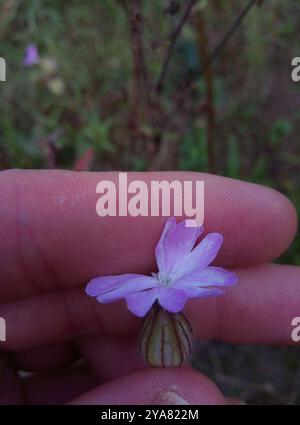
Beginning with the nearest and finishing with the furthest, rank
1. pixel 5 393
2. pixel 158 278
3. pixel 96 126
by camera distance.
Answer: pixel 158 278 → pixel 5 393 → pixel 96 126

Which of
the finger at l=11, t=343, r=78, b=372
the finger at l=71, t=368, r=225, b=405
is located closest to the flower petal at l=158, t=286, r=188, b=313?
the finger at l=71, t=368, r=225, b=405

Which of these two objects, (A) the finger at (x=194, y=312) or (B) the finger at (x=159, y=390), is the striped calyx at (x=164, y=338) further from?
(A) the finger at (x=194, y=312)

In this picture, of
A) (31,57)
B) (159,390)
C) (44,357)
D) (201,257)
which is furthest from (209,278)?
(31,57)

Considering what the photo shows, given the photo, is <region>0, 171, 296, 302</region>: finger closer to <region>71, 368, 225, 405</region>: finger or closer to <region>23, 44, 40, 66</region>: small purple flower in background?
<region>71, 368, 225, 405</region>: finger

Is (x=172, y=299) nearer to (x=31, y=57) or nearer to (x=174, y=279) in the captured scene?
(x=174, y=279)

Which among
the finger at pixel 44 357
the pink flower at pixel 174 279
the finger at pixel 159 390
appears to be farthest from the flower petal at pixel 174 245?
the finger at pixel 44 357
